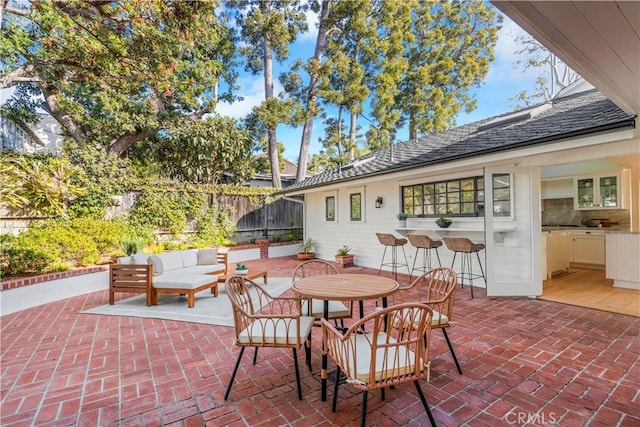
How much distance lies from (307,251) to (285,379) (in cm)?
816

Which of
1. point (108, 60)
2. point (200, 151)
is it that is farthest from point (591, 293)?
point (200, 151)

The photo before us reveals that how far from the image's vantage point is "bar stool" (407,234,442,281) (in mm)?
6184

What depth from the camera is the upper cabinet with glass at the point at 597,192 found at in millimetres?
7215

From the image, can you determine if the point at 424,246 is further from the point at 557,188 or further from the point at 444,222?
the point at 557,188

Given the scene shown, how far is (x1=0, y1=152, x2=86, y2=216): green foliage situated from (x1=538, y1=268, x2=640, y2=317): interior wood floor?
10.3m

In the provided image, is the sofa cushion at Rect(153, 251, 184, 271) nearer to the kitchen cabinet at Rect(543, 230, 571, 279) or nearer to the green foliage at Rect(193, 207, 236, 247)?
the green foliage at Rect(193, 207, 236, 247)

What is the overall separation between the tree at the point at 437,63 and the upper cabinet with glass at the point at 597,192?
1096 cm

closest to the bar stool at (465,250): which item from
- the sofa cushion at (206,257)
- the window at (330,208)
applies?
the window at (330,208)

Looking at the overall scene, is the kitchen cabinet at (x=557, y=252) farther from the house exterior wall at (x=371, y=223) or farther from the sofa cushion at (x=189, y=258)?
the sofa cushion at (x=189, y=258)

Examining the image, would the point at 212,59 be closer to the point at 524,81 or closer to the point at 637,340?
the point at 637,340

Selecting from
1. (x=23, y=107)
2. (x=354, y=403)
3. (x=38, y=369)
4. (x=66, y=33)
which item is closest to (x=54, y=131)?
(x=23, y=107)

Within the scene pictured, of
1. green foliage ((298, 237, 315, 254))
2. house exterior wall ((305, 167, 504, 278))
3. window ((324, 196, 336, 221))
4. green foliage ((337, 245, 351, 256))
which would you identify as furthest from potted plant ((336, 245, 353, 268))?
green foliage ((298, 237, 315, 254))

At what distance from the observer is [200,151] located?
11.9 meters

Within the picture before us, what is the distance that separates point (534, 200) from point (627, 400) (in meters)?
3.62
